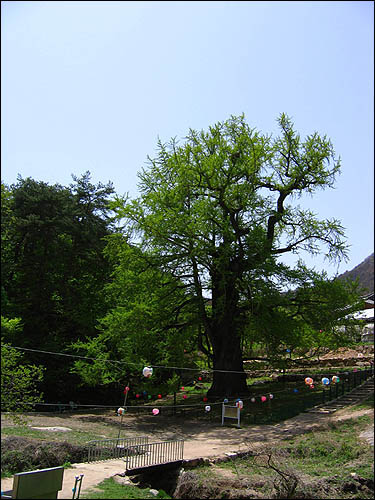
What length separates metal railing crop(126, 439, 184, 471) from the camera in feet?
46.5

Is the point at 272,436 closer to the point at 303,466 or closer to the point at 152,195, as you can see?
the point at 303,466

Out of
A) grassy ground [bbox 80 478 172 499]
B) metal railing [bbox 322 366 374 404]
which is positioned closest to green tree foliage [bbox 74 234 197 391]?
metal railing [bbox 322 366 374 404]

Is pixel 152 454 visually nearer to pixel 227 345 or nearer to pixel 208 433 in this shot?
pixel 208 433

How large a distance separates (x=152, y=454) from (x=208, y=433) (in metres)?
5.46

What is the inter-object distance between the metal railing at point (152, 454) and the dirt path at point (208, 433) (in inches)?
12.4

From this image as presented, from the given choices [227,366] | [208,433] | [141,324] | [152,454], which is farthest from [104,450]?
[227,366]

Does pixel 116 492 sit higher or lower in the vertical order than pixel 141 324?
lower

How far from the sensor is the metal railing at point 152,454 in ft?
46.5

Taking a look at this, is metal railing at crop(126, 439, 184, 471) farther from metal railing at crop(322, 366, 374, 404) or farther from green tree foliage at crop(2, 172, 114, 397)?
green tree foliage at crop(2, 172, 114, 397)

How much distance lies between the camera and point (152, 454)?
15.5 meters

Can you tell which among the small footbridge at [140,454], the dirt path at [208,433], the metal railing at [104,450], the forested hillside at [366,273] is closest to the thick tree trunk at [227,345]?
the dirt path at [208,433]

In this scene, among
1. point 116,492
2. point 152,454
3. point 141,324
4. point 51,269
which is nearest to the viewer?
point 116,492

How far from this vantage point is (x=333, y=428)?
58.7 ft

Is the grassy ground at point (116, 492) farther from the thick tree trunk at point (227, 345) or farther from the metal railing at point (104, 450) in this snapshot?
the thick tree trunk at point (227, 345)
